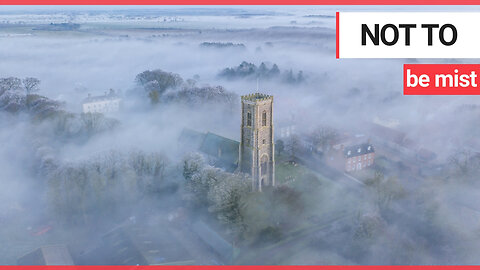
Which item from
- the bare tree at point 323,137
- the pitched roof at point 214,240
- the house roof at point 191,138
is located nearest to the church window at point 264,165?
the pitched roof at point 214,240

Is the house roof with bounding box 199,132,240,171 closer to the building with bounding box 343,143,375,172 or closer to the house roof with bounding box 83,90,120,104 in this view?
the building with bounding box 343,143,375,172

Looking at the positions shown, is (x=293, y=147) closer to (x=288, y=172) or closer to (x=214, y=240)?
(x=288, y=172)

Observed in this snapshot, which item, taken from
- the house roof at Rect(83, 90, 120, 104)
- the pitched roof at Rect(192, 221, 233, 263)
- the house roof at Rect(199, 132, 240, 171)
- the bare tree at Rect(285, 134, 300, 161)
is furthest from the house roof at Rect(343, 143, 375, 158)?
the house roof at Rect(83, 90, 120, 104)

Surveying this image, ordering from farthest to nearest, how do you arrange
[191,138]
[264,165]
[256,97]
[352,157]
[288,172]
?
1. [352,157]
2. [191,138]
3. [288,172]
4. [264,165]
5. [256,97]

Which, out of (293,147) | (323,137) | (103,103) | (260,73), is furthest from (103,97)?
(260,73)

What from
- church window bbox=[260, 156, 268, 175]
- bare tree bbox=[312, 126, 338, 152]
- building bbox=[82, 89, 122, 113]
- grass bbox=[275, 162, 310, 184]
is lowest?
grass bbox=[275, 162, 310, 184]

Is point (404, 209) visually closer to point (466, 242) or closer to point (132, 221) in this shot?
point (466, 242)

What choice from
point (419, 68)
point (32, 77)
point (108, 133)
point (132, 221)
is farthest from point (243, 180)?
point (32, 77)
